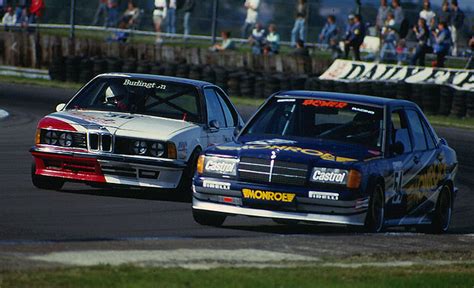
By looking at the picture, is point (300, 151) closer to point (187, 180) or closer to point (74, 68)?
point (187, 180)

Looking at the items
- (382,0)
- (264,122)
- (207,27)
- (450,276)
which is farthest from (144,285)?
(207,27)

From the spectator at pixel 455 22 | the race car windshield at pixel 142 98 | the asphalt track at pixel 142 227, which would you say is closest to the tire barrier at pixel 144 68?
the spectator at pixel 455 22

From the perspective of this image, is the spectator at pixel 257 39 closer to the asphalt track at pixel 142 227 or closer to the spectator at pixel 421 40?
the spectator at pixel 421 40

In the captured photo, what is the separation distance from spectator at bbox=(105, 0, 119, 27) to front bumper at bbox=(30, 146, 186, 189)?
23.0 meters

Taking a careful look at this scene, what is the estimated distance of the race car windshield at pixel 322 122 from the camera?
11078 millimetres

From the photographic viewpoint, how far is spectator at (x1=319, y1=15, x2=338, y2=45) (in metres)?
32.1

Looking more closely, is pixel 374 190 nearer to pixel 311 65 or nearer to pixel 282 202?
pixel 282 202

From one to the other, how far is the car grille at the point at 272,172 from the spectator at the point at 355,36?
20.4 m

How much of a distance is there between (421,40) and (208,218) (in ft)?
64.7

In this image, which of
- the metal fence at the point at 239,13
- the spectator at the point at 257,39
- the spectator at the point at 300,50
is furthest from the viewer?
the spectator at the point at 257,39

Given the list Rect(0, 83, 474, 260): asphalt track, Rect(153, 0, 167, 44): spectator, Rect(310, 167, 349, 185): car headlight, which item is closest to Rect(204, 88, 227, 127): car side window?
Rect(0, 83, 474, 260): asphalt track

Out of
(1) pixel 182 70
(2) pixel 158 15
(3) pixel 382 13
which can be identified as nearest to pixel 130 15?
(2) pixel 158 15

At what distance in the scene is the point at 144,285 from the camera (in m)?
6.81

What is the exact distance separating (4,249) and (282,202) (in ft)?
9.81
